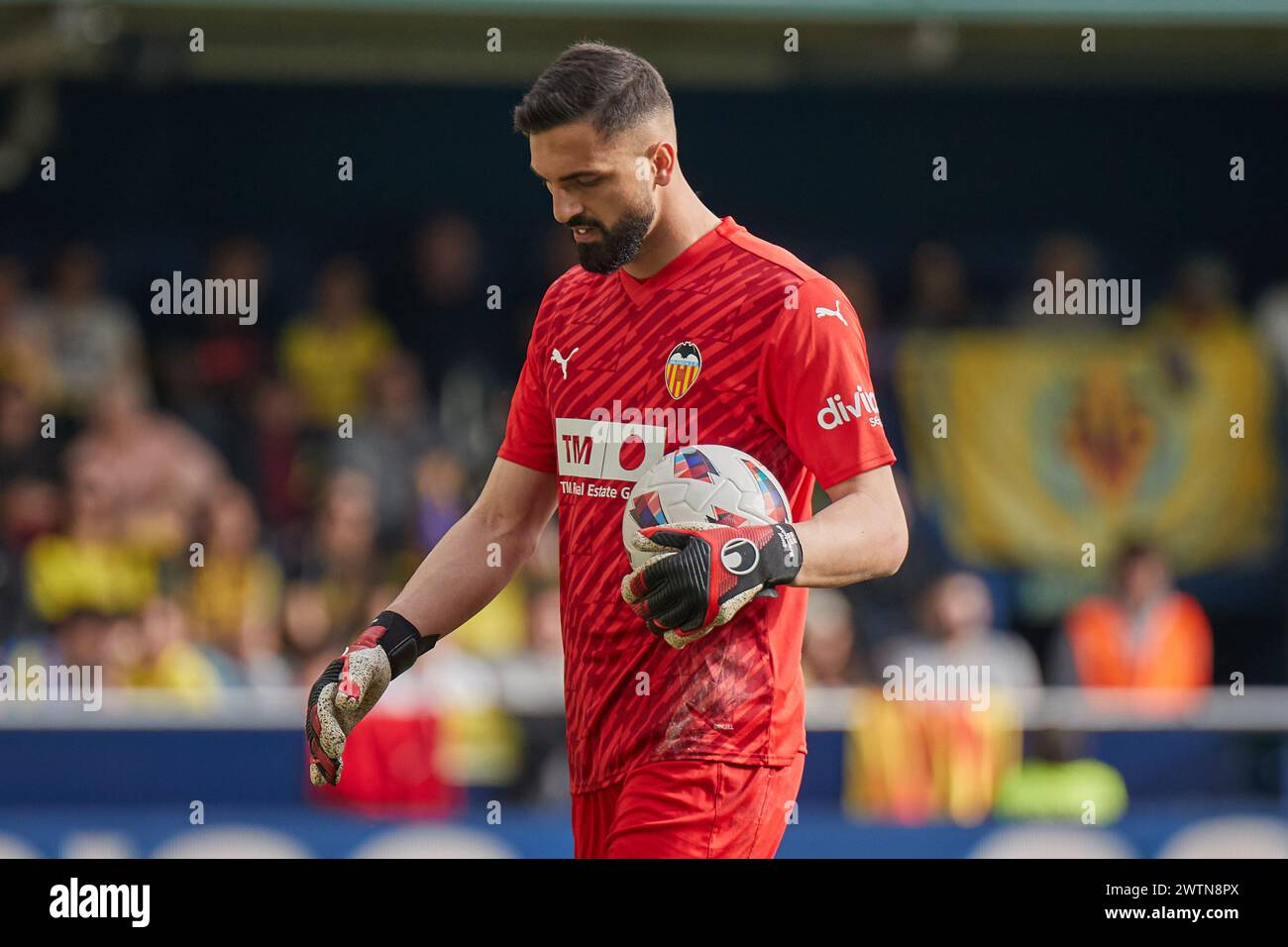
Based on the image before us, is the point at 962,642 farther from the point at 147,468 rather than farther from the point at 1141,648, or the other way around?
the point at 147,468

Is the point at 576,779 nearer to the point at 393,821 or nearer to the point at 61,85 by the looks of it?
the point at 393,821

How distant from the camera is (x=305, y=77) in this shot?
1210 centimetres

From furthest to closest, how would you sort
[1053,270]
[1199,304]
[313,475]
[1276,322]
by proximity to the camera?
[1199,304]
[1276,322]
[1053,270]
[313,475]

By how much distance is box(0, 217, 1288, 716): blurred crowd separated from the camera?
9.02 metres

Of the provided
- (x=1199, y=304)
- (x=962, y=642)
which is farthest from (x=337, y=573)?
(x=1199, y=304)

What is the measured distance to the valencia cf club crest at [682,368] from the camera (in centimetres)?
378

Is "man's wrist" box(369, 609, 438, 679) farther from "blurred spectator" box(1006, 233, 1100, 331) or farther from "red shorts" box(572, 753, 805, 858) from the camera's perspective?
"blurred spectator" box(1006, 233, 1100, 331)

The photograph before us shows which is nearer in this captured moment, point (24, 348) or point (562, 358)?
point (562, 358)

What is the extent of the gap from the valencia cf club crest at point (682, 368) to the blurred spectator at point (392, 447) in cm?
625

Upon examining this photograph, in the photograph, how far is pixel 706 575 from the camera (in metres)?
3.37


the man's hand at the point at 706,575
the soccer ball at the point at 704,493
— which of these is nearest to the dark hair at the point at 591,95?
the soccer ball at the point at 704,493

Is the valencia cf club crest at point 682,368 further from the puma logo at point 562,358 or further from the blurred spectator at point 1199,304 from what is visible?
the blurred spectator at point 1199,304

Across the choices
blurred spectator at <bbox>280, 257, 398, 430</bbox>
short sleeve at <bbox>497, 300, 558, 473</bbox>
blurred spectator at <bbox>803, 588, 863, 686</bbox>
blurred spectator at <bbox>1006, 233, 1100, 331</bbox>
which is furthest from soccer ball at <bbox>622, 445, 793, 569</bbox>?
blurred spectator at <bbox>1006, 233, 1100, 331</bbox>

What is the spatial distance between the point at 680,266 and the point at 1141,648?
6.26m
